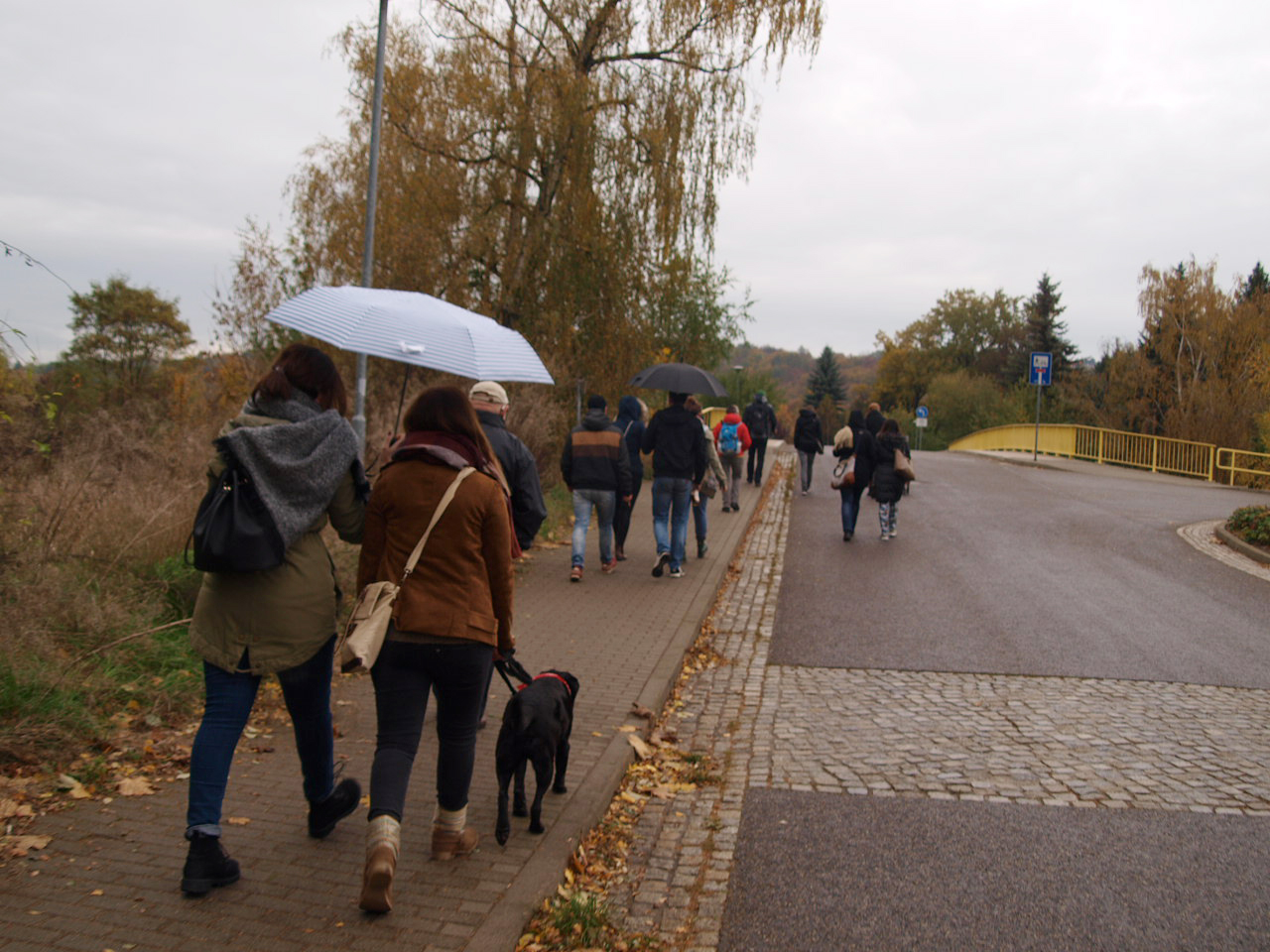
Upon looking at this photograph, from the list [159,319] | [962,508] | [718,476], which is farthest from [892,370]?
[718,476]

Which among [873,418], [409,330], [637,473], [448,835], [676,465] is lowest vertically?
[448,835]

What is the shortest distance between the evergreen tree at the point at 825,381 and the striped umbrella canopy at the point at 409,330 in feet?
334

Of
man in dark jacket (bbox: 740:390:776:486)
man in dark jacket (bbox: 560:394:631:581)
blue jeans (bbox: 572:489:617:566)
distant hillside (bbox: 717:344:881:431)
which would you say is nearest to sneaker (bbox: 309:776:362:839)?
man in dark jacket (bbox: 560:394:631:581)

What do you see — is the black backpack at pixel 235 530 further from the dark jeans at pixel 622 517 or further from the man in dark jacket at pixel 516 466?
the dark jeans at pixel 622 517

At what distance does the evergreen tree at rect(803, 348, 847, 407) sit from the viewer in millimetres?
106312

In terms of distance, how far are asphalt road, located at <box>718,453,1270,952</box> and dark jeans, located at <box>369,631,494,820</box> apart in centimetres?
123

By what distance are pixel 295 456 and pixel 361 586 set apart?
570 mm

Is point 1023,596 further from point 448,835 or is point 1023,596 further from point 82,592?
point 82,592

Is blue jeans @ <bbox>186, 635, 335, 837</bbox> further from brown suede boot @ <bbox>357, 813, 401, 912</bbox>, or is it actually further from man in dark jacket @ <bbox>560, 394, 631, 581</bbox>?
man in dark jacket @ <bbox>560, 394, 631, 581</bbox>

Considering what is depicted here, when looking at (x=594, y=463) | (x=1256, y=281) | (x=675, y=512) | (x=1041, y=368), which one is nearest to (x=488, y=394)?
(x=594, y=463)

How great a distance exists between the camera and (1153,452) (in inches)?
1256

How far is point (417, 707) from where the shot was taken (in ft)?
12.8

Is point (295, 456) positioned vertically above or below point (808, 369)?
below

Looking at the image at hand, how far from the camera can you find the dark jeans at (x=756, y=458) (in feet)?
71.7
